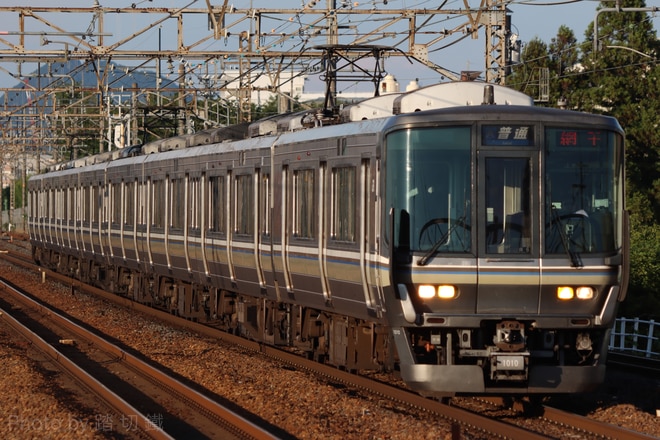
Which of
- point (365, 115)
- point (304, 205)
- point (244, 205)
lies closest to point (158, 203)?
point (244, 205)

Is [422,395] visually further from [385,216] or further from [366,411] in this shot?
[385,216]

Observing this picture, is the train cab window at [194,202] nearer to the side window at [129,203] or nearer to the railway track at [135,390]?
the railway track at [135,390]

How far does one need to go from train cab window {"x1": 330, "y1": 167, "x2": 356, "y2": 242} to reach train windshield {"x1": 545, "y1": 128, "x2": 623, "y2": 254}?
232 cm

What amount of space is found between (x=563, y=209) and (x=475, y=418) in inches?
77.6

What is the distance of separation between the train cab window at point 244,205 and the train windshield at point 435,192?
5657 millimetres

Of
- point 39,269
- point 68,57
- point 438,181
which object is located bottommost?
point 39,269

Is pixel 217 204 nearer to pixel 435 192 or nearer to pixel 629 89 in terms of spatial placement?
pixel 435 192

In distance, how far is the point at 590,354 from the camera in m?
11.1

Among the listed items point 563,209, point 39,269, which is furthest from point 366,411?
point 39,269

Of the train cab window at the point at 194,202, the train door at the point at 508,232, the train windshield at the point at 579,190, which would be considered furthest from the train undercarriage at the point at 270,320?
the train windshield at the point at 579,190

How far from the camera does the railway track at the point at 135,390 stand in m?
10.9

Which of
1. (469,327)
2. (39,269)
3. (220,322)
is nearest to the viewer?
(469,327)

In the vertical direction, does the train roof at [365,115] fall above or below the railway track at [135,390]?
above

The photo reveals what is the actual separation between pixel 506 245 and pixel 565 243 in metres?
0.51
